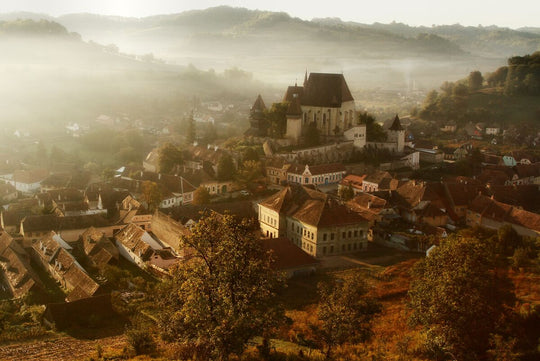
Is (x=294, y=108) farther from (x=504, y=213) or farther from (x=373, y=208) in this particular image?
Answer: (x=504, y=213)

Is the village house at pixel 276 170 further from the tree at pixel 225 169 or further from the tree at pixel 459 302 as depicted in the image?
the tree at pixel 459 302

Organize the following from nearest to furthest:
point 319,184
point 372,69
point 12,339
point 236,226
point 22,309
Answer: point 236,226, point 12,339, point 22,309, point 319,184, point 372,69

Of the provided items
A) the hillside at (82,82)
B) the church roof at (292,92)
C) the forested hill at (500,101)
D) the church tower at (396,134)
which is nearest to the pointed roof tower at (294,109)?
the church roof at (292,92)

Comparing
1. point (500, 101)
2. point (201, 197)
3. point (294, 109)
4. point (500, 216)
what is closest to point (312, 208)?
point (201, 197)

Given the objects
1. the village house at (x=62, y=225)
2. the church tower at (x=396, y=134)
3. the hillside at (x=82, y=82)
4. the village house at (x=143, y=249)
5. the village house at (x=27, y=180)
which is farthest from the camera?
the hillside at (x=82, y=82)

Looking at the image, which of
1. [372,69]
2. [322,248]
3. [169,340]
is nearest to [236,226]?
[169,340]

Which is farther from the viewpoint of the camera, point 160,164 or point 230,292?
point 160,164

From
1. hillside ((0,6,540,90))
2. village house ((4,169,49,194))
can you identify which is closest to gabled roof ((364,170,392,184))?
village house ((4,169,49,194))

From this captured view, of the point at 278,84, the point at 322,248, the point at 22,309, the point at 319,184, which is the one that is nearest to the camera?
the point at 22,309

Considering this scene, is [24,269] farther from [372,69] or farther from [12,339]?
[372,69]
